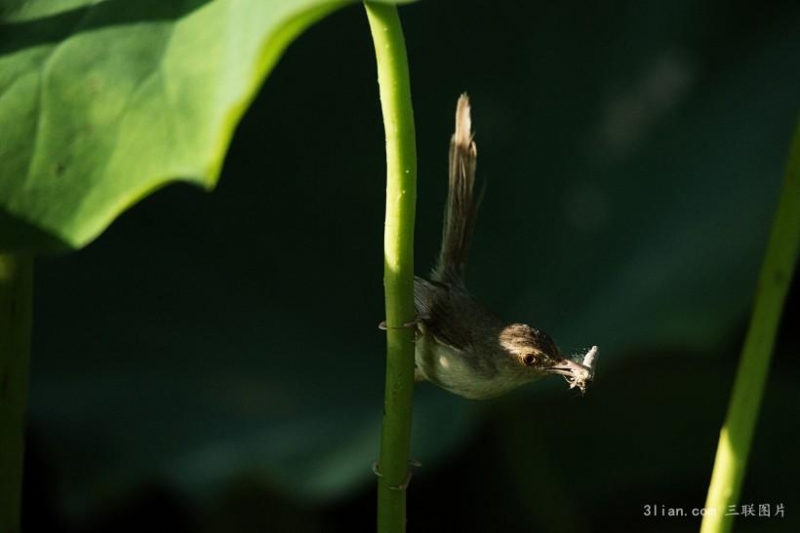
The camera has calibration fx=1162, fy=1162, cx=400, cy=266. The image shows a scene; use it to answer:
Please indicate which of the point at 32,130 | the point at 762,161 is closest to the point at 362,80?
the point at 762,161

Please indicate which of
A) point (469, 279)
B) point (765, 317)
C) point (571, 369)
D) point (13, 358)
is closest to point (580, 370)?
point (571, 369)

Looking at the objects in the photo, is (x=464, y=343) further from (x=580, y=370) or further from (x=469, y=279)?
(x=469, y=279)

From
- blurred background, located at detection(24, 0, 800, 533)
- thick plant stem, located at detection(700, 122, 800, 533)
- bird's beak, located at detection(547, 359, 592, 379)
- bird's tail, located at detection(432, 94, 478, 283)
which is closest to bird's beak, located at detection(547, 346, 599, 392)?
bird's beak, located at detection(547, 359, 592, 379)

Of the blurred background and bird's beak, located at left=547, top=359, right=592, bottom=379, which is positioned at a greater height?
the blurred background

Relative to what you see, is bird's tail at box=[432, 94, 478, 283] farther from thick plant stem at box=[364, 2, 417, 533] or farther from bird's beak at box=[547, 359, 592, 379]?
thick plant stem at box=[364, 2, 417, 533]

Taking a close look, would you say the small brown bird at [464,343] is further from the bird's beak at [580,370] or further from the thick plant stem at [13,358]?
the thick plant stem at [13,358]

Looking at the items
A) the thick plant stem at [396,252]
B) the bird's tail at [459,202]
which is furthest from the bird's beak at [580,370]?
the thick plant stem at [396,252]
